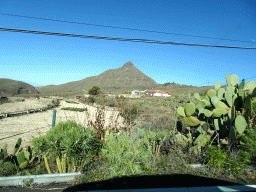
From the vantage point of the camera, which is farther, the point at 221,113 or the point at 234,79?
the point at 234,79

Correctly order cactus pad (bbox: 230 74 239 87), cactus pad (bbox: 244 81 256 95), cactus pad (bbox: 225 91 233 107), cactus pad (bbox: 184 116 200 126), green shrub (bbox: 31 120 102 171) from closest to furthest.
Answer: green shrub (bbox: 31 120 102 171)
cactus pad (bbox: 225 91 233 107)
cactus pad (bbox: 184 116 200 126)
cactus pad (bbox: 244 81 256 95)
cactus pad (bbox: 230 74 239 87)

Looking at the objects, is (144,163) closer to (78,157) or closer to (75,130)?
(78,157)

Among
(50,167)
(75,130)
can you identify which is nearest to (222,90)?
(75,130)

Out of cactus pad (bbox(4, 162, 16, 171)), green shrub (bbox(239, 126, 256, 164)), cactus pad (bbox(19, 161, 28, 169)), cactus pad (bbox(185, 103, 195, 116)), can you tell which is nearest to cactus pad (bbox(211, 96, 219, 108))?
cactus pad (bbox(185, 103, 195, 116))

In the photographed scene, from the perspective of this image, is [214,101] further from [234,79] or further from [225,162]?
[225,162]

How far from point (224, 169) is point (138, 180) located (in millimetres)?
1762

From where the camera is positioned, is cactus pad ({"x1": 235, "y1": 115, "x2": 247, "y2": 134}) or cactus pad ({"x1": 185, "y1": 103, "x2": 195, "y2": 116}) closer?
cactus pad ({"x1": 235, "y1": 115, "x2": 247, "y2": 134})

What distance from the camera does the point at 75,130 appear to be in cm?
315

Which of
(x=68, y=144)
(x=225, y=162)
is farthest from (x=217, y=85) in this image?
(x=68, y=144)

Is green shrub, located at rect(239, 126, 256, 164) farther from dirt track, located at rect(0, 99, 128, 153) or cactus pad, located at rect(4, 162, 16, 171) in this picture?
cactus pad, located at rect(4, 162, 16, 171)

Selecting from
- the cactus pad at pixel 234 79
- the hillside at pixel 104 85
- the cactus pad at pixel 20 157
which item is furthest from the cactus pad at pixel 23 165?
the hillside at pixel 104 85

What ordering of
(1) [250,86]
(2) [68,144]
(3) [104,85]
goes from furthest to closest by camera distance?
(3) [104,85] < (1) [250,86] < (2) [68,144]

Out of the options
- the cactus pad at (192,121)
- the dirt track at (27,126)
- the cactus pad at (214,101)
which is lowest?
the dirt track at (27,126)

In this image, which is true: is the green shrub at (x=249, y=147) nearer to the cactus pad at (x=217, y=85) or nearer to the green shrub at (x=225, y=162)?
the green shrub at (x=225, y=162)
